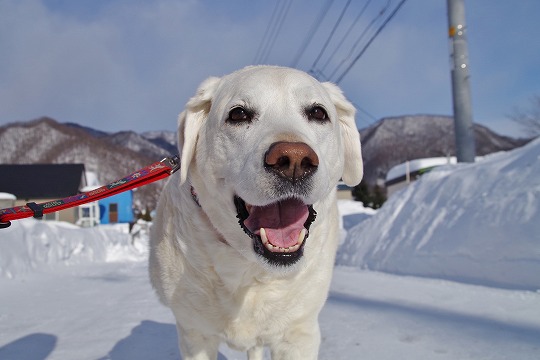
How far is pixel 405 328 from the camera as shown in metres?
3.07

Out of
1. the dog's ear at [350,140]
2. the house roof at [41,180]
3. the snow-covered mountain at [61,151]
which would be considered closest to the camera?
the dog's ear at [350,140]

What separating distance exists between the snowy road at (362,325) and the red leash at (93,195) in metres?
1.31

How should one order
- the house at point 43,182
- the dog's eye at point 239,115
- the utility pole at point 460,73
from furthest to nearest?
the house at point 43,182, the utility pole at point 460,73, the dog's eye at point 239,115

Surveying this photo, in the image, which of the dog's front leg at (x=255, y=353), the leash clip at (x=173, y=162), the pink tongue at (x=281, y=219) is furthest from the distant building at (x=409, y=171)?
the pink tongue at (x=281, y=219)

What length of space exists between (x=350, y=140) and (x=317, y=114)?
448 mm

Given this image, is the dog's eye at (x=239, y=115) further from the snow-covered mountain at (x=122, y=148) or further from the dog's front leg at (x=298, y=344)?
the snow-covered mountain at (x=122, y=148)

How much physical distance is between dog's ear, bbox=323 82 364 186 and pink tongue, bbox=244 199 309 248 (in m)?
0.73

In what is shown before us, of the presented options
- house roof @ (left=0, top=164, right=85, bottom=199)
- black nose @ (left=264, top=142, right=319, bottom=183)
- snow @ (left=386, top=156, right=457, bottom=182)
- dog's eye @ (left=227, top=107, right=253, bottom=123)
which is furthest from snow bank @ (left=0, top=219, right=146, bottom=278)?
snow @ (left=386, top=156, right=457, bottom=182)

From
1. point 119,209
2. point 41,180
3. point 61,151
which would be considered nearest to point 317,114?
point 41,180

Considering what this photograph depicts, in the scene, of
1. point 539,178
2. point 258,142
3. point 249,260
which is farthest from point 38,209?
point 539,178

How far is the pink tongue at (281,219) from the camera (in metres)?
1.74

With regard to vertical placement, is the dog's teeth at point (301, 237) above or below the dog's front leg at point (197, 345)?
above

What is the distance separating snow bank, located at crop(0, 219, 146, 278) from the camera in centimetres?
734

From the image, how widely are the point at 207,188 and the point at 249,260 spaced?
0.42 metres
